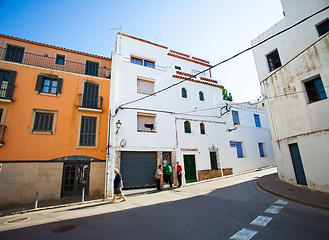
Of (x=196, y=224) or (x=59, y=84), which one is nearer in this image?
(x=196, y=224)

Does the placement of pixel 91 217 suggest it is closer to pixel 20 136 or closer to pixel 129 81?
pixel 20 136

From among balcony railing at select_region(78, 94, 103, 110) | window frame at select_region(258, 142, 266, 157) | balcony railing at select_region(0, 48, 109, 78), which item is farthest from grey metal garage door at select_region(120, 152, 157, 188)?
window frame at select_region(258, 142, 266, 157)

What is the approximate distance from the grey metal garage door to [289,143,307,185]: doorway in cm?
872

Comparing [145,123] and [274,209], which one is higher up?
[145,123]

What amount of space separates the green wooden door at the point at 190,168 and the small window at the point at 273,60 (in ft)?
31.6

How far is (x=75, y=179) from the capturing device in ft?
35.8

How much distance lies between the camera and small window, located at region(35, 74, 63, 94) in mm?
11393

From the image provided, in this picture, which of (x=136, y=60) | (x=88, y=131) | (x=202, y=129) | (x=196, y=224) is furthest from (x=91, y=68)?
(x=196, y=224)

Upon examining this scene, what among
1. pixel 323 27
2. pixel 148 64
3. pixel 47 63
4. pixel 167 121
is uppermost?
pixel 148 64

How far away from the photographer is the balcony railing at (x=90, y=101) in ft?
39.8

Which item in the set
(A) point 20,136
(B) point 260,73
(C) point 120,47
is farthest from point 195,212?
(C) point 120,47

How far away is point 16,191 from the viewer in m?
9.51

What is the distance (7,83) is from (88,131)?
598 cm

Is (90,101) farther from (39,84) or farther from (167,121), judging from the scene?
(167,121)
